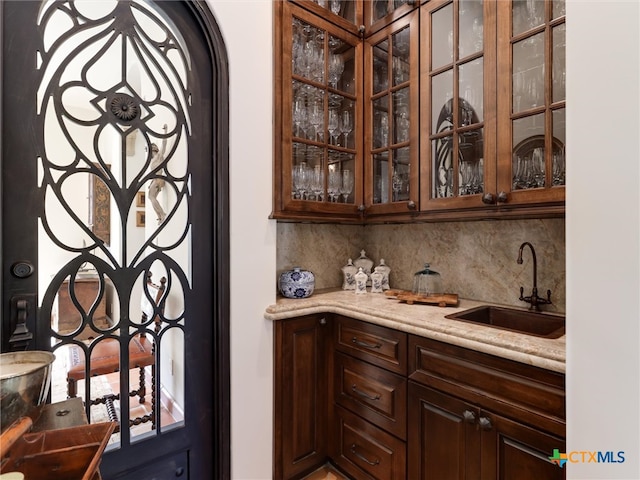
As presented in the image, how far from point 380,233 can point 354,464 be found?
4.81 ft

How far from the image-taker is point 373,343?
1618mm

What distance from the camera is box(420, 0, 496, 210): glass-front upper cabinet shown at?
1.49 meters

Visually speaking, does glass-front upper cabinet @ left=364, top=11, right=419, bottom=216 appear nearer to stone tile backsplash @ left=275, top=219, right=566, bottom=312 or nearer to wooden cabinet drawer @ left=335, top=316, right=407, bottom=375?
stone tile backsplash @ left=275, top=219, right=566, bottom=312

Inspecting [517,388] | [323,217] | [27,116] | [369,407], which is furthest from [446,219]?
[27,116]

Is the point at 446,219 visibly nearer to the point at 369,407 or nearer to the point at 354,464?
the point at 369,407

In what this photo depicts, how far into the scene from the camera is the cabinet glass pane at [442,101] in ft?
5.39

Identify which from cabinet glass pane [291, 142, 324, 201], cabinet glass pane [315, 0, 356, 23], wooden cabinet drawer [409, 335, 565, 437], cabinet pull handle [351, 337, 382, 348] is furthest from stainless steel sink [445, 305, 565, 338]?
cabinet glass pane [315, 0, 356, 23]

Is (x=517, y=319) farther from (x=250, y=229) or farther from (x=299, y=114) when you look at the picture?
(x=299, y=114)

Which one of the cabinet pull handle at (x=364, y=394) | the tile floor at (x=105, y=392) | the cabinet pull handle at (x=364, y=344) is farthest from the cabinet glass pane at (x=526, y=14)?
the tile floor at (x=105, y=392)

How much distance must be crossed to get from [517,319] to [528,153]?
2.68 ft

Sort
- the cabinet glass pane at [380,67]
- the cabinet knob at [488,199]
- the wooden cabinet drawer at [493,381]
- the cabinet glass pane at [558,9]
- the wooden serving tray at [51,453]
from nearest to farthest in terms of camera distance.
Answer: the wooden serving tray at [51,453] < the wooden cabinet drawer at [493,381] < the cabinet glass pane at [558,9] < the cabinet knob at [488,199] < the cabinet glass pane at [380,67]

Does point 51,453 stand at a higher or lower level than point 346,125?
lower

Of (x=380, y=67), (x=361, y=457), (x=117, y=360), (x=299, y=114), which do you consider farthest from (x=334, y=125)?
(x=361, y=457)

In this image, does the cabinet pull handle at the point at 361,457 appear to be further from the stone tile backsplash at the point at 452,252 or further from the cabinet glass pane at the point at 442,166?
the cabinet glass pane at the point at 442,166
